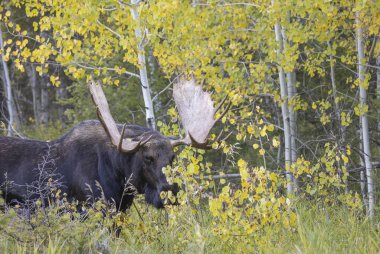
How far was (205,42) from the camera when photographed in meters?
9.95

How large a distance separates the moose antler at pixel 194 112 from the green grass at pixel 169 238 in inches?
38.0

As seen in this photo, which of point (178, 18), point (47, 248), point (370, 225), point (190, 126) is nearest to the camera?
point (47, 248)

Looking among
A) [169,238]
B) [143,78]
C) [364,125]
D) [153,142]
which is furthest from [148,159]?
[364,125]

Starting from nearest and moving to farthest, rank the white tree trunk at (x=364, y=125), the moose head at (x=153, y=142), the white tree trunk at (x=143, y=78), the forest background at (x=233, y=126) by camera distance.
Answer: the forest background at (x=233, y=126) → the moose head at (x=153, y=142) → the white tree trunk at (x=364, y=125) → the white tree trunk at (x=143, y=78)

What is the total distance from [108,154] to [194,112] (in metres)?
0.97

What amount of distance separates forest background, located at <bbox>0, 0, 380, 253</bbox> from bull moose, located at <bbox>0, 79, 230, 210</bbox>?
200 mm

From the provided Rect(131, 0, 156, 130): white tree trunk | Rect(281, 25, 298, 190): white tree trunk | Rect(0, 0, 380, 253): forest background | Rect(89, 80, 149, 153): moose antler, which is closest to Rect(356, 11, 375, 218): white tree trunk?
Rect(0, 0, 380, 253): forest background

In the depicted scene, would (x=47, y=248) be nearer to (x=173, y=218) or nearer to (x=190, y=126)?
(x=173, y=218)

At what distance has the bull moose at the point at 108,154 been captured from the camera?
7.28 m

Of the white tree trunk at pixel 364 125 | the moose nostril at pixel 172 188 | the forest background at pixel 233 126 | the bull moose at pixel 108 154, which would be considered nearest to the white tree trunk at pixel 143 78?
the forest background at pixel 233 126

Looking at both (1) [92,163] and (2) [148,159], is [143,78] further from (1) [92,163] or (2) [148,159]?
(2) [148,159]

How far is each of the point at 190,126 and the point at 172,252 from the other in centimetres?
182

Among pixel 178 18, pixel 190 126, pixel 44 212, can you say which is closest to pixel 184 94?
pixel 190 126

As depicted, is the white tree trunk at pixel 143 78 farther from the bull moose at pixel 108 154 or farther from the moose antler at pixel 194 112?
the bull moose at pixel 108 154
